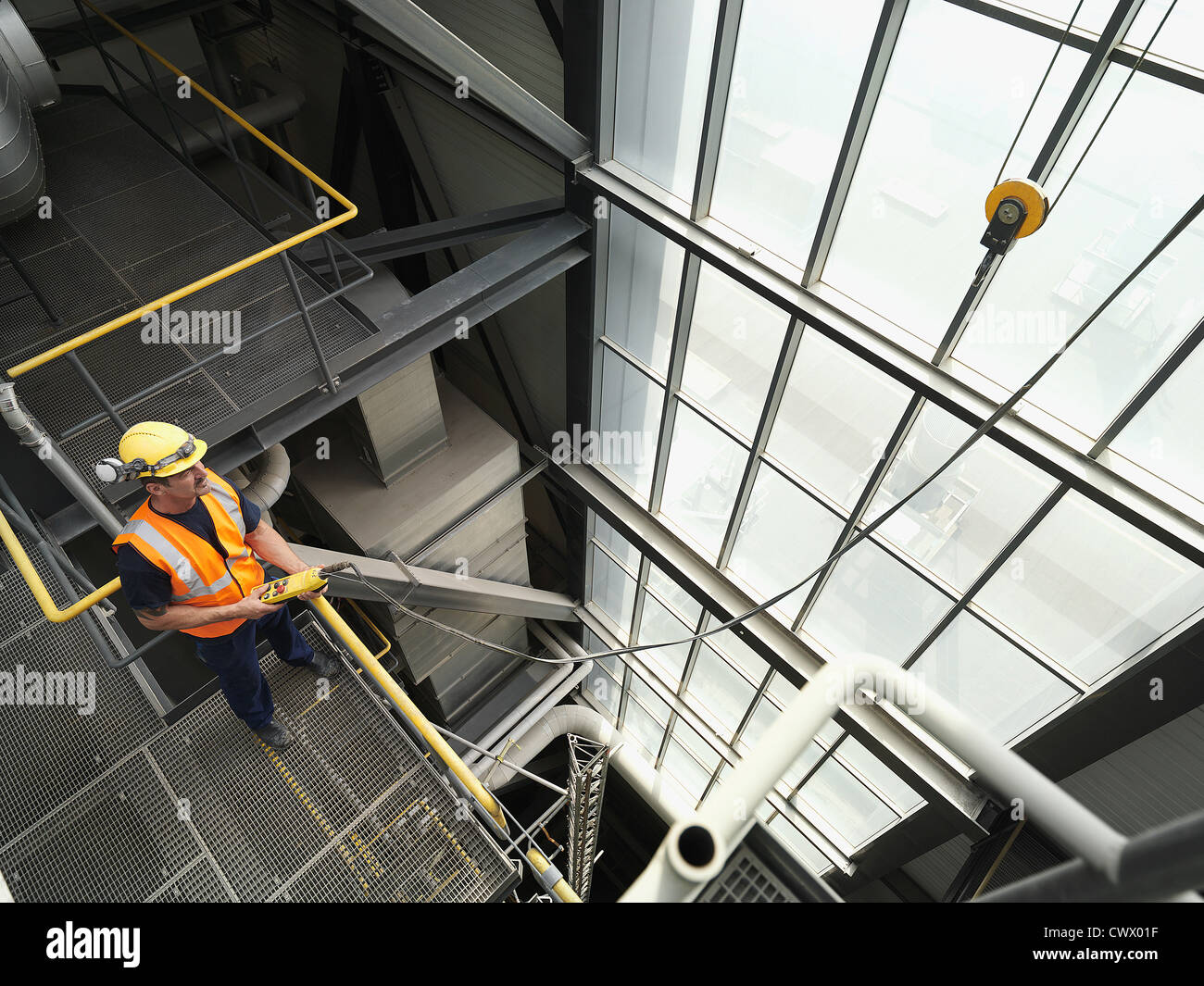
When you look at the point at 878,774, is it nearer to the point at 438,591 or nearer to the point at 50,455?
the point at 438,591

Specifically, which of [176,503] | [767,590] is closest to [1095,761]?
[767,590]

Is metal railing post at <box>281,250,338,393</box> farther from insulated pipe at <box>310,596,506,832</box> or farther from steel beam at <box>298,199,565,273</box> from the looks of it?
insulated pipe at <box>310,596,506,832</box>

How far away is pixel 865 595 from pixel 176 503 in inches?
272

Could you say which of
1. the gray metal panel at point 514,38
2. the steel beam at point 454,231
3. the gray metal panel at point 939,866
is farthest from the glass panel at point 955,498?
the gray metal panel at point 514,38

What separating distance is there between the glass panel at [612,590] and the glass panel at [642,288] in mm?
4332

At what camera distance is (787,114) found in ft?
20.8

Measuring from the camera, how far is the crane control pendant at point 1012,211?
4586 millimetres

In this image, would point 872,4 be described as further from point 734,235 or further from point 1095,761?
point 1095,761

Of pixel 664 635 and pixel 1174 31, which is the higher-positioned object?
pixel 664 635

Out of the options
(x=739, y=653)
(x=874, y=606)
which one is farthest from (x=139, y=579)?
(x=739, y=653)

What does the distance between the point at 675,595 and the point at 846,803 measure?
151 inches

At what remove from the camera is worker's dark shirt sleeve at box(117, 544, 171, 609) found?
4477 mm
